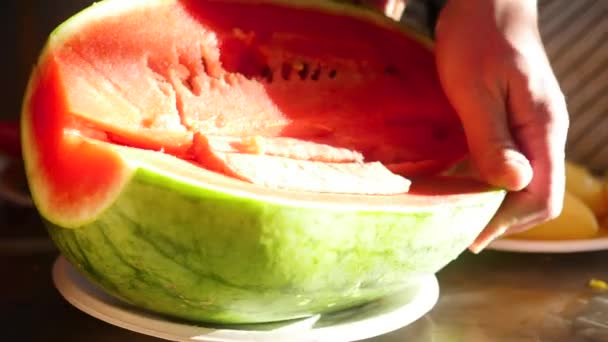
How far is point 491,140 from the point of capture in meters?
0.80

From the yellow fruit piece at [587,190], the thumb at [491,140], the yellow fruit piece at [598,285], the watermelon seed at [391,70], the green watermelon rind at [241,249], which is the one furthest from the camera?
the yellow fruit piece at [587,190]

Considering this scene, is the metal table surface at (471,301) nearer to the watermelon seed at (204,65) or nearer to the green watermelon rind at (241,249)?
the green watermelon rind at (241,249)

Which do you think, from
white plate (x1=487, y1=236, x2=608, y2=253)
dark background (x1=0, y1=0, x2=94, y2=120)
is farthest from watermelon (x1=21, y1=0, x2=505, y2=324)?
dark background (x1=0, y1=0, x2=94, y2=120)

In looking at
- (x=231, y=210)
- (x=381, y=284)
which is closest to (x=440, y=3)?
(x=381, y=284)

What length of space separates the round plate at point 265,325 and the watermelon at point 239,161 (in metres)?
0.01

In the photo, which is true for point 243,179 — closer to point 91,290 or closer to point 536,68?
point 91,290

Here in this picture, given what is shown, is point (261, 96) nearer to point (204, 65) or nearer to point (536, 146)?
point (204, 65)

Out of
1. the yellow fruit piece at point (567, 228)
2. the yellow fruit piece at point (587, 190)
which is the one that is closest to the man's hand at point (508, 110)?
the yellow fruit piece at point (567, 228)

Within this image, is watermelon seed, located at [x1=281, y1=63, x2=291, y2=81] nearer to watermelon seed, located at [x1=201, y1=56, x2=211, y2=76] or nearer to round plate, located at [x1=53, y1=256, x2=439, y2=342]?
watermelon seed, located at [x1=201, y1=56, x2=211, y2=76]

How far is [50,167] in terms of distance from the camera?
2.23 feet

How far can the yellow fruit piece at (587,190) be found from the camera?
3.88ft

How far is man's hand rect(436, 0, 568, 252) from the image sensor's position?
80 centimetres

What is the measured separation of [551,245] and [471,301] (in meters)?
0.17

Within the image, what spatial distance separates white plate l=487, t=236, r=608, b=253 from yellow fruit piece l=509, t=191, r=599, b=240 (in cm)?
4
